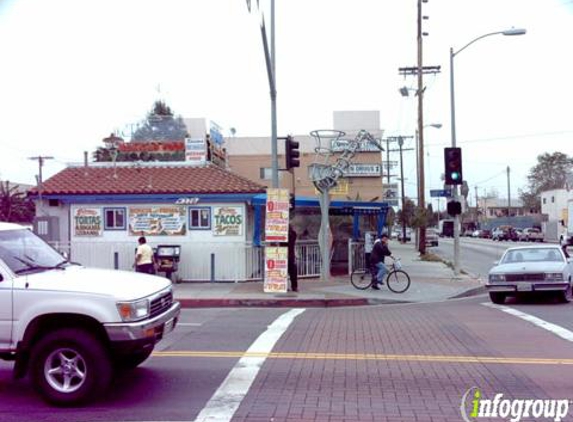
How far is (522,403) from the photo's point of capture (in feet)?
20.5

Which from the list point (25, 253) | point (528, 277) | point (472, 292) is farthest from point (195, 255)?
point (25, 253)

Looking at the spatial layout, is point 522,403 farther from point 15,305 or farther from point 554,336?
point 15,305

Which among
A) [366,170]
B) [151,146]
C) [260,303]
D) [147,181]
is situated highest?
[366,170]

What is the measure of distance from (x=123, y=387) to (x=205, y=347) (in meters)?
2.36

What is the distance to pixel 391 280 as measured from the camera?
1845cm

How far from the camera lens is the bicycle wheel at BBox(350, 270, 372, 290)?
18.4 metres

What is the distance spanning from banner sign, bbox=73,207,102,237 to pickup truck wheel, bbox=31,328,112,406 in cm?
1470

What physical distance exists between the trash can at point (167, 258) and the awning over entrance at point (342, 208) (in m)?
2.54

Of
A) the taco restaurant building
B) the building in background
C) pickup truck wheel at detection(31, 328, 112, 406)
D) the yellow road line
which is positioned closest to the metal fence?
the taco restaurant building

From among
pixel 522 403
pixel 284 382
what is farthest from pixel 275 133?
pixel 522 403

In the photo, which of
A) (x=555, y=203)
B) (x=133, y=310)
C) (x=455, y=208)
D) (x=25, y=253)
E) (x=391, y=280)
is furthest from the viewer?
(x=555, y=203)

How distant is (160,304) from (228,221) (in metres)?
13.4

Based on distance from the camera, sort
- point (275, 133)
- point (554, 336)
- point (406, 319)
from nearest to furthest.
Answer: point (554, 336) → point (406, 319) → point (275, 133)

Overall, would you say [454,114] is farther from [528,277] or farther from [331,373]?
[331,373]
